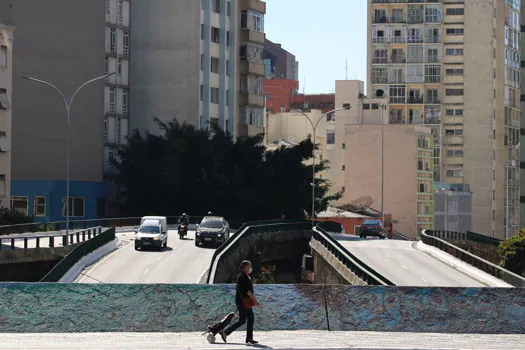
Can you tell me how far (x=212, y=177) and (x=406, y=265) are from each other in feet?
120

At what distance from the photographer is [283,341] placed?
2541 cm

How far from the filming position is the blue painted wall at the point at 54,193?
329 feet

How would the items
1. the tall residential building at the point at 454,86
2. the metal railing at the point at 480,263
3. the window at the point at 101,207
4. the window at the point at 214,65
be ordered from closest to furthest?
the metal railing at the point at 480,263 → the window at the point at 101,207 → the window at the point at 214,65 → the tall residential building at the point at 454,86

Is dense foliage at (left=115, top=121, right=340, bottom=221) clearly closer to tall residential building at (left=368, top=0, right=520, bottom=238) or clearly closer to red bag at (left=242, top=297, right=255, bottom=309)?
tall residential building at (left=368, top=0, right=520, bottom=238)

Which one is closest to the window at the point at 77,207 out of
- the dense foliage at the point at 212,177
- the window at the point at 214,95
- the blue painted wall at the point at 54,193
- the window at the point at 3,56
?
the blue painted wall at the point at 54,193

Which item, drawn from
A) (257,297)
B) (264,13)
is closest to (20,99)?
(264,13)

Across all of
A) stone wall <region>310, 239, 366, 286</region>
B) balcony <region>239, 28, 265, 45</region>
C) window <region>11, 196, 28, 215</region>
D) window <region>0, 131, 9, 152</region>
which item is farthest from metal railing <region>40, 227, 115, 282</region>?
balcony <region>239, 28, 265, 45</region>

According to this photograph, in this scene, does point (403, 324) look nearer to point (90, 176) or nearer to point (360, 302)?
point (360, 302)

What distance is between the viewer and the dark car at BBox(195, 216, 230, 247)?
7419 centimetres

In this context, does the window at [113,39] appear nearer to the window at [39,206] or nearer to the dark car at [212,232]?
the window at [39,206]

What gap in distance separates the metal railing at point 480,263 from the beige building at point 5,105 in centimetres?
2970

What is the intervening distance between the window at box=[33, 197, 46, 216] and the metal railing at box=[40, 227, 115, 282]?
91.9 ft

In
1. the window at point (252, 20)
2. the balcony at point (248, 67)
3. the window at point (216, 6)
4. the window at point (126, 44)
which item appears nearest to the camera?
the window at point (126, 44)

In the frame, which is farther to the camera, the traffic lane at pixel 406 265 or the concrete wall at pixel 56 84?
the concrete wall at pixel 56 84
